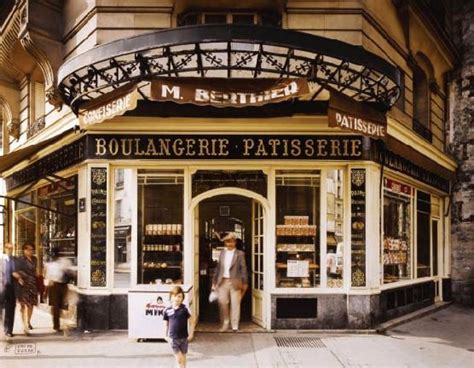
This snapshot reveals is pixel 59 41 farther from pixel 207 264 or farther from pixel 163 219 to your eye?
pixel 207 264

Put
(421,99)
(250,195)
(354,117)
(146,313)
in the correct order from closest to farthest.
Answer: (354,117) → (146,313) → (250,195) → (421,99)

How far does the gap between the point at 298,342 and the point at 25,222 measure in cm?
938

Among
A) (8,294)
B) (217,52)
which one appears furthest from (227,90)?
(8,294)

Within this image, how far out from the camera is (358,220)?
10977 mm

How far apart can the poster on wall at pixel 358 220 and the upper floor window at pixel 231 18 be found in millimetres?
3306

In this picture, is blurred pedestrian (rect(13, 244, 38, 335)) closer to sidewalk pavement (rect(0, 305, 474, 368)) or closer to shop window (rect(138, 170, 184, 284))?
sidewalk pavement (rect(0, 305, 474, 368))

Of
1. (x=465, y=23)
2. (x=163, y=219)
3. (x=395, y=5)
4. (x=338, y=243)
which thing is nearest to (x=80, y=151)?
(x=163, y=219)

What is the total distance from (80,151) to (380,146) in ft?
19.2

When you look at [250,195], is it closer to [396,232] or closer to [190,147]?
[190,147]

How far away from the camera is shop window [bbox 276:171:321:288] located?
36.2ft

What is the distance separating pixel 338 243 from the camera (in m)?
11.1

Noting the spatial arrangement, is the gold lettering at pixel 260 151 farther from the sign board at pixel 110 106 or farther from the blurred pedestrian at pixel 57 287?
the blurred pedestrian at pixel 57 287

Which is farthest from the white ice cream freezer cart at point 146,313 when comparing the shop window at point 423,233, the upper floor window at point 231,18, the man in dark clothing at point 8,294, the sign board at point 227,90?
the shop window at point 423,233

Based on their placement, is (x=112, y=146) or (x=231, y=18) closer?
(x=112, y=146)
